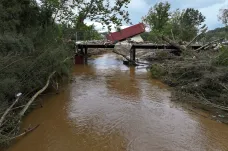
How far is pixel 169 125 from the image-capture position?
27.8 feet

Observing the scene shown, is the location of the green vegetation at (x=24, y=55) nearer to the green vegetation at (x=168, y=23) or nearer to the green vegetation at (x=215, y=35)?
the green vegetation at (x=215, y=35)

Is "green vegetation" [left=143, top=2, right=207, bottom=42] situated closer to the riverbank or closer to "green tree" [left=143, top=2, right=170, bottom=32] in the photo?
"green tree" [left=143, top=2, right=170, bottom=32]

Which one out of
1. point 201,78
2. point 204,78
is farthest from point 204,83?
point 201,78

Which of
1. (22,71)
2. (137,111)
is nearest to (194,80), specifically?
(137,111)

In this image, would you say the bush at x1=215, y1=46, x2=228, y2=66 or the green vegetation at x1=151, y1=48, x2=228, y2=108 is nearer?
the green vegetation at x1=151, y1=48, x2=228, y2=108

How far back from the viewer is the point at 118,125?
8438 millimetres

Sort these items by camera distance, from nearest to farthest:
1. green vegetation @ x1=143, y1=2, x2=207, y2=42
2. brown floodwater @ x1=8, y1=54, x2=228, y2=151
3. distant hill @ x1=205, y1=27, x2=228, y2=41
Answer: brown floodwater @ x1=8, y1=54, x2=228, y2=151
distant hill @ x1=205, y1=27, x2=228, y2=41
green vegetation @ x1=143, y1=2, x2=207, y2=42

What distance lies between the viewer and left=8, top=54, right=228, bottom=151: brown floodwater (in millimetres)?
6984

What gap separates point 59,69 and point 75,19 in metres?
7.34

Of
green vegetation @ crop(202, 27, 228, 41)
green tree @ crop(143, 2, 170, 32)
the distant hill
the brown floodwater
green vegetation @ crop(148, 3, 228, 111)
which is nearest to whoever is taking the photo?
the brown floodwater

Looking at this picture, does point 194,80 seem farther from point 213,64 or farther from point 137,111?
point 137,111

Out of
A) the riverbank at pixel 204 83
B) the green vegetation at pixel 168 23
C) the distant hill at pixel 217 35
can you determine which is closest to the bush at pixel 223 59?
the riverbank at pixel 204 83

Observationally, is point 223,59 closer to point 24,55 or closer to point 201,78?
point 201,78

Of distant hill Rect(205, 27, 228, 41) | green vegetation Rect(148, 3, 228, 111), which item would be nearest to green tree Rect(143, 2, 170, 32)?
distant hill Rect(205, 27, 228, 41)
